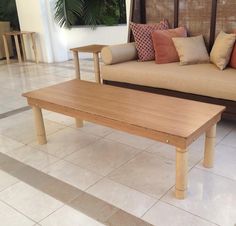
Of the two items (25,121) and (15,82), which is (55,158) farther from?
(15,82)

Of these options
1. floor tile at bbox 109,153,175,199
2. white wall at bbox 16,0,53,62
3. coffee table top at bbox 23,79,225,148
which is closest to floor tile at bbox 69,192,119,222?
floor tile at bbox 109,153,175,199

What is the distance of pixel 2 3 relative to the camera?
6594mm

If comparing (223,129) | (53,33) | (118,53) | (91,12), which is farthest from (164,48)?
(53,33)

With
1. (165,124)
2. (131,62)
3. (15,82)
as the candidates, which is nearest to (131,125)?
(165,124)

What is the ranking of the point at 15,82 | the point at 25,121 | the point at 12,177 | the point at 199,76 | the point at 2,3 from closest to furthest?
1. the point at 12,177
2. the point at 199,76
3. the point at 25,121
4. the point at 15,82
5. the point at 2,3

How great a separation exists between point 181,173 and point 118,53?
1814 millimetres

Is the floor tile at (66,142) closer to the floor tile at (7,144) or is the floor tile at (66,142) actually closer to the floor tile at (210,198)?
the floor tile at (7,144)

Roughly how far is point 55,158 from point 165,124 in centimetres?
97

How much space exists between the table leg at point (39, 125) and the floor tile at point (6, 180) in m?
0.47

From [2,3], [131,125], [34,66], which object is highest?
[2,3]

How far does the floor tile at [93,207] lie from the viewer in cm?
163

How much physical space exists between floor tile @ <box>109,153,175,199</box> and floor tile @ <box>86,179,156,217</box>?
5 cm

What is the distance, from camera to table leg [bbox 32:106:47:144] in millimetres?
2410

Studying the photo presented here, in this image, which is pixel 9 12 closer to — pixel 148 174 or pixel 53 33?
pixel 53 33
